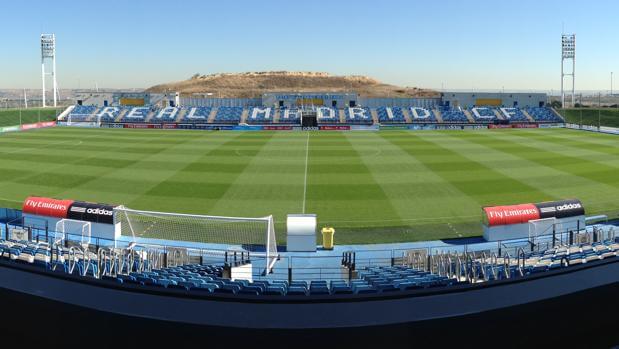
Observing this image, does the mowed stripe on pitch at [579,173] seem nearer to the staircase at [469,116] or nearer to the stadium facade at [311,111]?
the staircase at [469,116]

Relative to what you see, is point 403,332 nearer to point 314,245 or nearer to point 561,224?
point 314,245

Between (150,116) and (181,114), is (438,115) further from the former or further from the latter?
(150,116)

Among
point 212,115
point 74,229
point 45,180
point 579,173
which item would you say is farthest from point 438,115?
point 74,229

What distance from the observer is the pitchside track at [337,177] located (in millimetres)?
23859

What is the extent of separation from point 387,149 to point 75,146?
2974cm

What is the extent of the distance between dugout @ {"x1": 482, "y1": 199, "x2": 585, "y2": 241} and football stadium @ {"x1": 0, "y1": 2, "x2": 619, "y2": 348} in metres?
0.08

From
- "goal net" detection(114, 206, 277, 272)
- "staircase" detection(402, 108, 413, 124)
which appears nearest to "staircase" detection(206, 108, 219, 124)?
"staircase" detection(402, 108, 413, 124)

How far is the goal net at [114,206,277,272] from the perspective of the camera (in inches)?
767

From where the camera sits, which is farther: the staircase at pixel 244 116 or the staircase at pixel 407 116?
the staircase at pixel 244 116

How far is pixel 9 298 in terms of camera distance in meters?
3.16

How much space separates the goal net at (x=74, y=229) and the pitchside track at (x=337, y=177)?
15.8 ft

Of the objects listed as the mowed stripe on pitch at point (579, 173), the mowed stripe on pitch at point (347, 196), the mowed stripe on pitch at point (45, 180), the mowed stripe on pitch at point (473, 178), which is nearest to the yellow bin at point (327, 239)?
the mowed stripe on pitch at point (347, 196)

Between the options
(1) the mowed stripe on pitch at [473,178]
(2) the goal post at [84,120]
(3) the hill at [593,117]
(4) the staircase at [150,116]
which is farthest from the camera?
(4) the staircase at [150,116]

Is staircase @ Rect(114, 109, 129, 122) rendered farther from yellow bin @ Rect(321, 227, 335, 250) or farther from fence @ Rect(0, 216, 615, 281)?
yellow bin @ Rect(321, 227, 335, 250)
